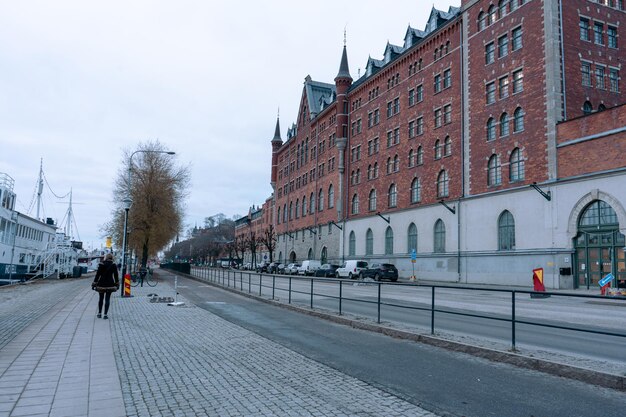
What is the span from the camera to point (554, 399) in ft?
18.5

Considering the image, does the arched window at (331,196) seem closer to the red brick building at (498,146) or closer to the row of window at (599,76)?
the red brick building at (498,146)

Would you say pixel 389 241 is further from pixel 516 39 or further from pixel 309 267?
pixel 516 39

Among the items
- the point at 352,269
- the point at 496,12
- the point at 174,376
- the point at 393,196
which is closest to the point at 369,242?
the point at 393,196

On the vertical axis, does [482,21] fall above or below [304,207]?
above

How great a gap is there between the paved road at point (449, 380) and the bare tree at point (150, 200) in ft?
122

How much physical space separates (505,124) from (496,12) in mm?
8893

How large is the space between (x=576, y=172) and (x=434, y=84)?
18.0 metres

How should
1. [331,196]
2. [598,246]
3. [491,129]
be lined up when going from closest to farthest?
1. [598,246]
2. [491,129]
3. [331,196]

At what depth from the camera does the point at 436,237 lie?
4262cm

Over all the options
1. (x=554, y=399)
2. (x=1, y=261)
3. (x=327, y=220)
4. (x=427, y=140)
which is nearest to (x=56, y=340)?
(x=554, y=399)

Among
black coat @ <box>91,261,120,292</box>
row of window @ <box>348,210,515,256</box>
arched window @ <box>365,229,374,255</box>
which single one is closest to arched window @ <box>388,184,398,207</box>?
row of window @ <box>348,210,515,256</box>

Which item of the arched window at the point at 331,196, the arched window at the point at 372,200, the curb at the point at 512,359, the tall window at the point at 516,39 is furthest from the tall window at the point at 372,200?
the curb at the point at 512,359

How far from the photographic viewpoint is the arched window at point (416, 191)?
45.7 m

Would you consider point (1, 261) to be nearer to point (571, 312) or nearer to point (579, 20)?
point (571, 312)
